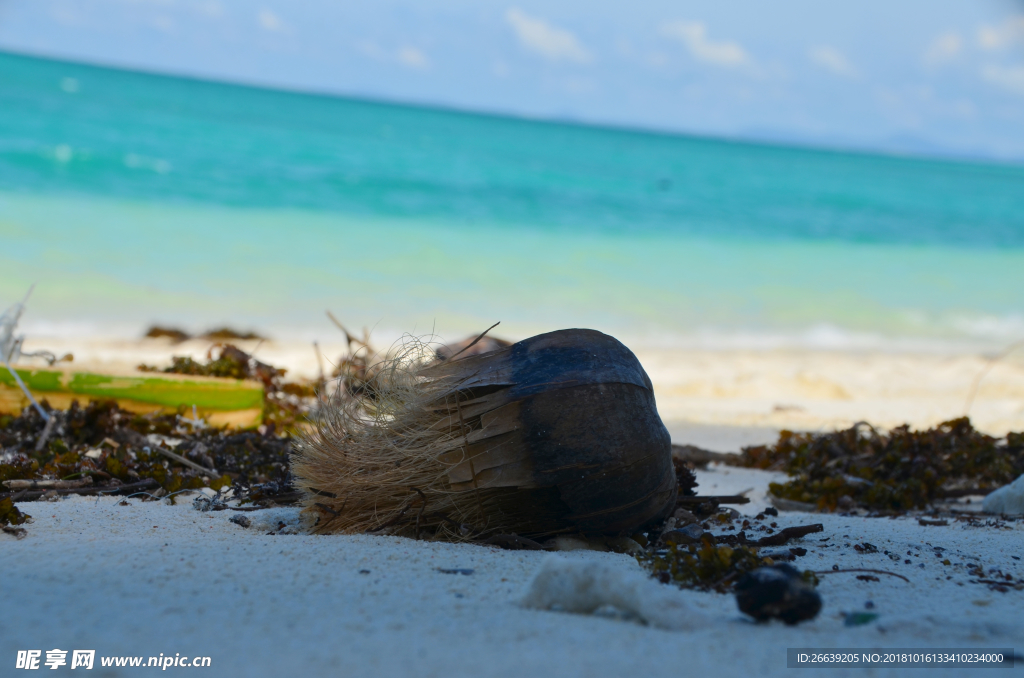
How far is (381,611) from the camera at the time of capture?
183 centimetres

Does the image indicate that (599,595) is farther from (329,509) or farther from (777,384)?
(777,384)

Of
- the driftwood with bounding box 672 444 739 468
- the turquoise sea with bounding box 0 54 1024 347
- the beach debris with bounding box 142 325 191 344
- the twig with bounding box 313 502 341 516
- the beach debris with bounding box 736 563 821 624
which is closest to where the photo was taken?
the beach debris with bounding box 736 563 821 624

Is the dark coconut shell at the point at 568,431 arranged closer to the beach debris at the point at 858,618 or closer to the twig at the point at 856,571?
the twig at the point at 856,571

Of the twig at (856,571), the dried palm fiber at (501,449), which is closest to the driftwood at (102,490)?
the dried palm fiber at (501,449)

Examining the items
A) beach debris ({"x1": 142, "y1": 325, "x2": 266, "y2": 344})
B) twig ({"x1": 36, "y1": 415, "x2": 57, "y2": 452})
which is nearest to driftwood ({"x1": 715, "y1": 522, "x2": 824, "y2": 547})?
twig ({"x1": 36, "y1": 415, "x2": 57, "y2": 452})

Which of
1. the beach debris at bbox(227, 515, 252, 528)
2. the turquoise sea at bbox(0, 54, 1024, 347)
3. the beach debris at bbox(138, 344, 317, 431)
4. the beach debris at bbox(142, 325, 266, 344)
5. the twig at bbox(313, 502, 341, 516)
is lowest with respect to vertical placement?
the beach debris at bbox(227, 515, 252, 528)

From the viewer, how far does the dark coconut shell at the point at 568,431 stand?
2.29m

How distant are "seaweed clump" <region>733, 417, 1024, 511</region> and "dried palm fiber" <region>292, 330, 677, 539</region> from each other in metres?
1.62

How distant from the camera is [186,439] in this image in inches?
158

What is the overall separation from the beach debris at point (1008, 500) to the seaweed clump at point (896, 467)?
27 cm

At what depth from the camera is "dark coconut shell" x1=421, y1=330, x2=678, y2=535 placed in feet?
7.52

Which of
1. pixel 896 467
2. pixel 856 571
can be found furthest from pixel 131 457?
pixel 896 467

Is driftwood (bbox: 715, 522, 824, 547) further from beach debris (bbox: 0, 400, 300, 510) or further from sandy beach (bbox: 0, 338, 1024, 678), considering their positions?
beach debris (bbox: 0, 400, 300, 510)

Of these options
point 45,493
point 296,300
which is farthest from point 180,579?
point 296,300
